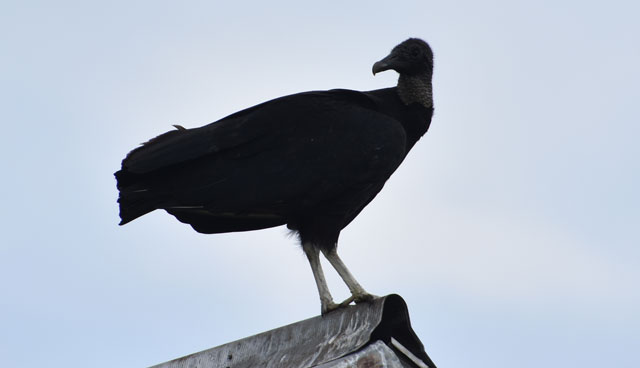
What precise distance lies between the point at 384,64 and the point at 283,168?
0.95 m

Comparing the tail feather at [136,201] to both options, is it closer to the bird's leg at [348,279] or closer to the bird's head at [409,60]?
the bird's leg at [348,279]

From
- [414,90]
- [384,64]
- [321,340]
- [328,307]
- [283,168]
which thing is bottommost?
[321,340]

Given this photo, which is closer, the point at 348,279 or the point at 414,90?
the point at 348,279

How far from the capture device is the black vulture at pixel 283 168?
4.06 m

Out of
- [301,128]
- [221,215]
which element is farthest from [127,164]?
[301,128]

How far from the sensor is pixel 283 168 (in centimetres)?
414

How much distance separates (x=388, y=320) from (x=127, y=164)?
1.48 metres

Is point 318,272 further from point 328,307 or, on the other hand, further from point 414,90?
point 414,90

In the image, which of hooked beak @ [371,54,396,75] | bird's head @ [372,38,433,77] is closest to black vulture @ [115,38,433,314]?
hooked beak @ [371,54,396,75]

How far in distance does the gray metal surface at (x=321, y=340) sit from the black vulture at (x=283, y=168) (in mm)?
281

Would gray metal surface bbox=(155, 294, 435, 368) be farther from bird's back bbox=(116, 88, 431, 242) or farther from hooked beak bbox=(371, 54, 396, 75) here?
hooked beak bbox=(371, 54, 396, 75)

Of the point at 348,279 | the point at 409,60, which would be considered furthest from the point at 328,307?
the point at 409,60

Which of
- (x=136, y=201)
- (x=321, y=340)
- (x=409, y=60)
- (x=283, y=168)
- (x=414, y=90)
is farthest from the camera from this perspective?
(x=409, y=60)

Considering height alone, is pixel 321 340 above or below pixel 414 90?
below
